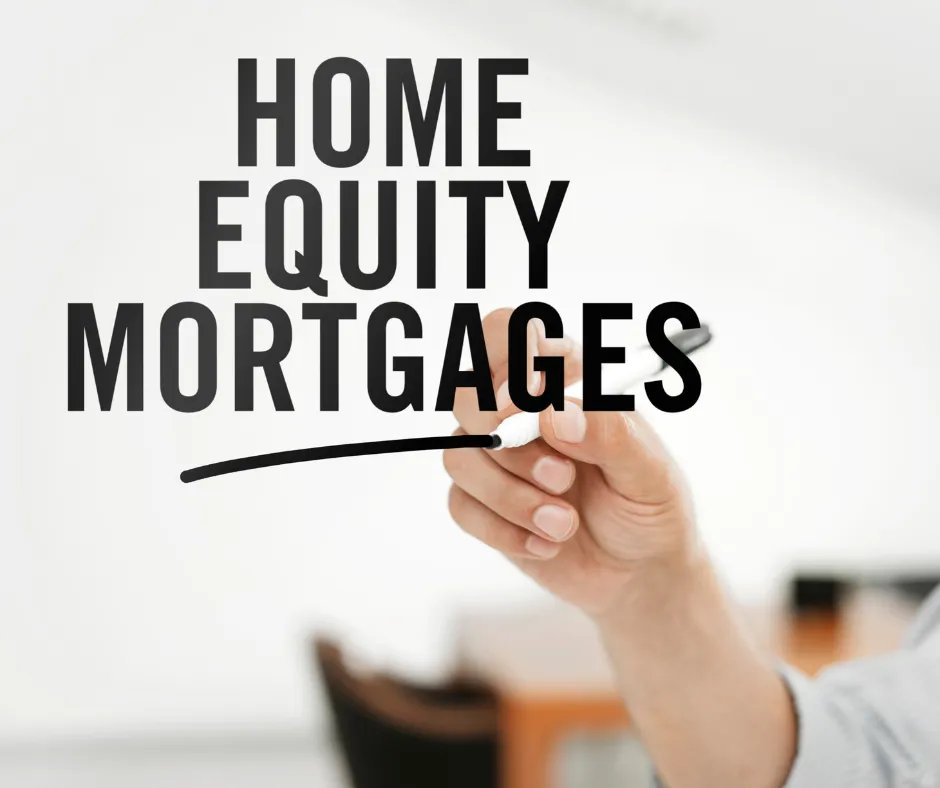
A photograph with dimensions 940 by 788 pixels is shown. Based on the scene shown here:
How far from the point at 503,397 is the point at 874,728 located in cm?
39

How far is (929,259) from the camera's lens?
3.28m

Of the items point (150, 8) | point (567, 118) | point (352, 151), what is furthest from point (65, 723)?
point (352, 151)

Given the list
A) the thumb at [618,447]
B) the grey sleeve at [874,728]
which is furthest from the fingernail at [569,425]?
the grey sleeve at [874,728]

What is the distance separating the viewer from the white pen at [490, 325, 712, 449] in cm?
47

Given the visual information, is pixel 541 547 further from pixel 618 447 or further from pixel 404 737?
pixel 404 737

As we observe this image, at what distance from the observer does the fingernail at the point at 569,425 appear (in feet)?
1.53

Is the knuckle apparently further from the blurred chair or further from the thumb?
the blurred chair

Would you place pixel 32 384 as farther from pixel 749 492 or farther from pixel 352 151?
pixel 352 151

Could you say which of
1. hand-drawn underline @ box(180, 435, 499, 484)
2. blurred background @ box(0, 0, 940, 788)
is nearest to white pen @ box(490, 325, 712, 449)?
hand-drawn underline @ box(180, 435, 499, 484)

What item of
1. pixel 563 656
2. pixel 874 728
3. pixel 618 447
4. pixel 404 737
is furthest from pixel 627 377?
pixel 563 656

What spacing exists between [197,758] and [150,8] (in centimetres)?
206

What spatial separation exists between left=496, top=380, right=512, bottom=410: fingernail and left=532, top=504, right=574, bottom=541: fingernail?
0.05 m

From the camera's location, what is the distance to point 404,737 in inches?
63.8

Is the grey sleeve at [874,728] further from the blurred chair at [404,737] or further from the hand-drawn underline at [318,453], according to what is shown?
the blurred chair at [404,737]
